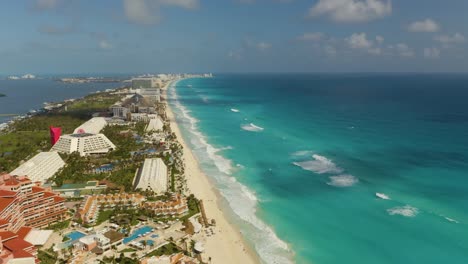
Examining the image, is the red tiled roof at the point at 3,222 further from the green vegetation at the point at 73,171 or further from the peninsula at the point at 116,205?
the green vegetation at the point at 73,171

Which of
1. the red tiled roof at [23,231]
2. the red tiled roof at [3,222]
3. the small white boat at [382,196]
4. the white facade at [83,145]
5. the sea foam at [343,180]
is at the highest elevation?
the white facade at [83,145]

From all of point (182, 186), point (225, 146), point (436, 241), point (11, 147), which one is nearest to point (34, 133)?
point (11, 147)

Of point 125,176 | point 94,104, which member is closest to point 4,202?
point 125,176

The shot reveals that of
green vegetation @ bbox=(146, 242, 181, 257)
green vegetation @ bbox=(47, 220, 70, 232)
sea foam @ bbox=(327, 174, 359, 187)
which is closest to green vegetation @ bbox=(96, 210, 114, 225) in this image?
green vegetation @ bbox=(47, 220, 70, 232)

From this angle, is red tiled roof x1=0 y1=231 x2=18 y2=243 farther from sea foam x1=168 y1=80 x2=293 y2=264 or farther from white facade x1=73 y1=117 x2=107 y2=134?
white facade x1=73 y1=117 x2=107 y2=134

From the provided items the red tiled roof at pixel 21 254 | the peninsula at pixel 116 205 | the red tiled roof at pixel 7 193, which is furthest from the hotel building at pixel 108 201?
the red tiled roof at pixel 21 254

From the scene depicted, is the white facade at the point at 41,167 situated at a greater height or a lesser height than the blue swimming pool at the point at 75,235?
greater

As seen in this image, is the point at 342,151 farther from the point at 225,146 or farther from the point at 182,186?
the point at 182,186
